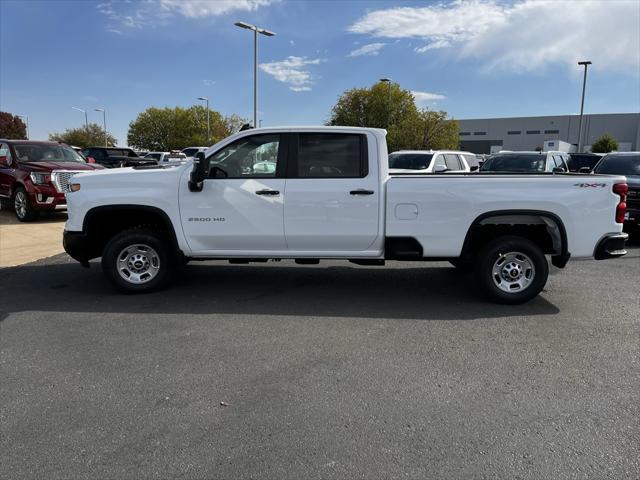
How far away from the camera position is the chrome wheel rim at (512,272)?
580 centimetres

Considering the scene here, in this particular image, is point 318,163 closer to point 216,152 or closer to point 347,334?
point 216,152

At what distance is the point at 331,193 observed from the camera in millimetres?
5707

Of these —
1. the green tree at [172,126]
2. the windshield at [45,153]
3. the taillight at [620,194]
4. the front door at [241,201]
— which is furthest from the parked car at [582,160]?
the green tree at [172,126]

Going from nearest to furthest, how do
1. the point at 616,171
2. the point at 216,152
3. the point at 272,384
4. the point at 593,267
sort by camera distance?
the point at 272,384 < the point at 216,152 < the point at 593,267 < the point at 616,171

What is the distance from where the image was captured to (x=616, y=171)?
11.8 meters

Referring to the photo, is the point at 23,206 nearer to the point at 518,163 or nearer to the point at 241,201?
the point at 241,201

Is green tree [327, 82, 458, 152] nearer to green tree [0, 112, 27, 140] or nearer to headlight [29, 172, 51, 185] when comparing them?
headlight [29, 172, 51, 185]

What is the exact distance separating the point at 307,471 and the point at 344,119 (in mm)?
62462

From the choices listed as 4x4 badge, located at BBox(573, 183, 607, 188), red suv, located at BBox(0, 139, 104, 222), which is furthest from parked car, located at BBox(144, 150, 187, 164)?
4x4 badge, located at BBox(573, 183, 607, 188)

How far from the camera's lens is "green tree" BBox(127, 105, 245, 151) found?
3019 inches

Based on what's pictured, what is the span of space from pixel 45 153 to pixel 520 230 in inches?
471

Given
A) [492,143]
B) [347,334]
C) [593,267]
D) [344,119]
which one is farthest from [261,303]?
[492,143]

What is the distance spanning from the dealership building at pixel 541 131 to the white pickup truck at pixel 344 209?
83186 mm

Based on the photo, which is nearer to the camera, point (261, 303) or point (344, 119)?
point (261, 303)
